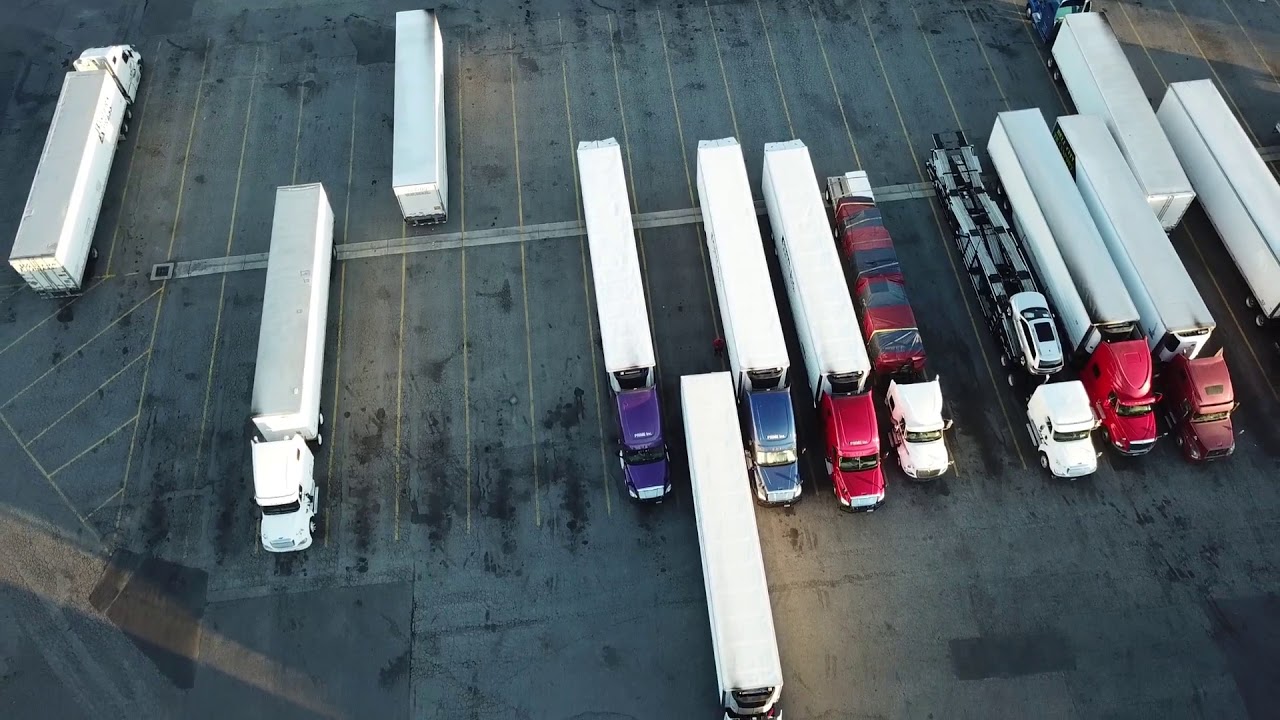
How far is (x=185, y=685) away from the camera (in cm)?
2308

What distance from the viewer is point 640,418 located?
80.7ft

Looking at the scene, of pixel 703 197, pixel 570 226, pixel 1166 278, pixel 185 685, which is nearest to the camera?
pixel 185 685

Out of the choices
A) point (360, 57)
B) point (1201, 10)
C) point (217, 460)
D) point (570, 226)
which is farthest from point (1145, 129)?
point (217, 460)

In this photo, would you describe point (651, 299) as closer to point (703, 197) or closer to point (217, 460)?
point (703, 197)

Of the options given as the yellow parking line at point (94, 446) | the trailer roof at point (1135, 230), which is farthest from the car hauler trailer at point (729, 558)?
the yellow parking line at point (94, 446)

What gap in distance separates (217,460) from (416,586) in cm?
828

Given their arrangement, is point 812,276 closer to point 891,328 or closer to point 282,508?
point 891,328

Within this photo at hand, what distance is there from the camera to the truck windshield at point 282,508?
2445 centimetres

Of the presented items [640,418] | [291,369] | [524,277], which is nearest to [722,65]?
[524,277]

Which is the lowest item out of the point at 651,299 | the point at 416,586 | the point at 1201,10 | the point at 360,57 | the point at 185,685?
the point at 185,685

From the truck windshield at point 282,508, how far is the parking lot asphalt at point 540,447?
1.22 m

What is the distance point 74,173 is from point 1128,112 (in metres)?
39.3

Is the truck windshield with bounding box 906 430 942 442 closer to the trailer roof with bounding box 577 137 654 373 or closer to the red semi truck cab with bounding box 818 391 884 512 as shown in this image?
the red semi truck cab with bounding box 818 391 884 512

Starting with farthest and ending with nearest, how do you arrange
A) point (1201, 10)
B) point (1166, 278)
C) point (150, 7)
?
1. point (150, 7)
2. point (1201, 10)
3. point (1166, 278)
